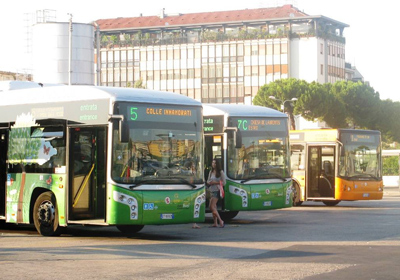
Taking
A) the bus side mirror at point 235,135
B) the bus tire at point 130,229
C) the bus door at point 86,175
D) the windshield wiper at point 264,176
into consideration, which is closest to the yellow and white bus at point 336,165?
the windshield wiper at point 264,176

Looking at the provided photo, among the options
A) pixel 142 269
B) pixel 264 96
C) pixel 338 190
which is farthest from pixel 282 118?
pixel 264 96

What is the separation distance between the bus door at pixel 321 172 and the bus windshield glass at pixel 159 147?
13935 millimetres

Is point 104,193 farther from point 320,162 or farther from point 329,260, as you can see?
point 320,162

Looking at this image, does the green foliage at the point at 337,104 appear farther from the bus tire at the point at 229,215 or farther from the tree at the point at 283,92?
the bus tire at the point at 229,215

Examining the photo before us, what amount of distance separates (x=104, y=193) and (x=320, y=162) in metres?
15.7

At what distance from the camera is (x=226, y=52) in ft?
365

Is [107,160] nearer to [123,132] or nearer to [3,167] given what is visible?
[123,132]

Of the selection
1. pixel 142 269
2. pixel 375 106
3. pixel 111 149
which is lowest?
pixel 142 269

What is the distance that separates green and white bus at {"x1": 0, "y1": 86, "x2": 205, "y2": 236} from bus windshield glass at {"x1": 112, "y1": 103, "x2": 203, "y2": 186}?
20mm

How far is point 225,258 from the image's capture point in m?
14.9

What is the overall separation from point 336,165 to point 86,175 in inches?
594

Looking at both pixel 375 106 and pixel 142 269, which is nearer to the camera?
pixel 142 269

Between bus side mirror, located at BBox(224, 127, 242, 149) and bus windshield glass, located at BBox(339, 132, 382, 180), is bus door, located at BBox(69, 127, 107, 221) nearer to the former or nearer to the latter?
bus side mirror, located at BBox(224, 127, 242, 149)

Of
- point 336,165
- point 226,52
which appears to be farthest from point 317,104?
point 336,165
